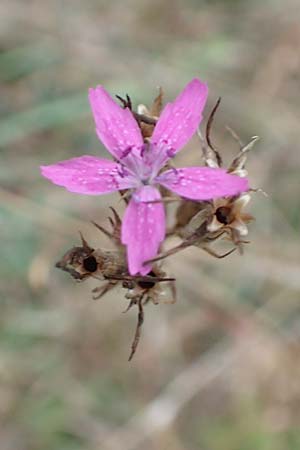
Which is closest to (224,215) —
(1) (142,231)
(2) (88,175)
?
(1) (142,231)

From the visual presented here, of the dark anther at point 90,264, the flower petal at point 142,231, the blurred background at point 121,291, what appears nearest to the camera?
the flower petal at point 142,231

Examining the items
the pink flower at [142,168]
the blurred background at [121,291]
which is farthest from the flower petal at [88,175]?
the blurred background at [121,291]

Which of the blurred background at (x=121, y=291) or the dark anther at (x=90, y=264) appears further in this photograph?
the blurred background at (x=121, y=291)

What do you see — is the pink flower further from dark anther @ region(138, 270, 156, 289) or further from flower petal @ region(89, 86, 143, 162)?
dark anther @ region(138, 270, 156, 289)

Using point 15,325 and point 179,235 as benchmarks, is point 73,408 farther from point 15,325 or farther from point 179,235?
point 179,235

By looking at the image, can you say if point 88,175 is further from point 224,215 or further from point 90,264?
point 224,215

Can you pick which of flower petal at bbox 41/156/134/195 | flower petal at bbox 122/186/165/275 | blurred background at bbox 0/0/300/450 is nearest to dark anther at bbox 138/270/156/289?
flower petal at bbox 122/186/165/275

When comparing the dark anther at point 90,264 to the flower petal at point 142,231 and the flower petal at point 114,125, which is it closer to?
the flower petal at point 142,231
